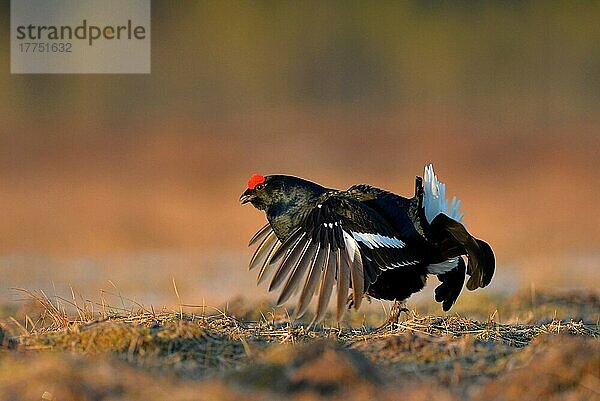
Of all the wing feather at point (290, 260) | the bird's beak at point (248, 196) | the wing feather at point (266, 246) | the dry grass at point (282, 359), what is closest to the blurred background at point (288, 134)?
the wing feather at point (266, 246)

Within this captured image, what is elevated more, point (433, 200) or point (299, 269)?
point (433, 200)

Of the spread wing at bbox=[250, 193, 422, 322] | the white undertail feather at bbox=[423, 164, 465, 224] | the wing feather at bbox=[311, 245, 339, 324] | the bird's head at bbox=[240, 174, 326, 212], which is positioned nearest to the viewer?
the wing feather at bbox=[311, 245, 339, 324]

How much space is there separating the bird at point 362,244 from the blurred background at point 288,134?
311 centimetres

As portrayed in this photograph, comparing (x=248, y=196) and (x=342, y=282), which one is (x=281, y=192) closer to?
(x=248, y=196)

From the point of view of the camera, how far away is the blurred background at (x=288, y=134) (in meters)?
15.6

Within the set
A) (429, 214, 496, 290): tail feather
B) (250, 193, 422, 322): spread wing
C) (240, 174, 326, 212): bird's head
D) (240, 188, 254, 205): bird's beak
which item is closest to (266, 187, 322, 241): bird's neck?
(240, 174, 326, 212): bird's head

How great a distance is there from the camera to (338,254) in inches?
304

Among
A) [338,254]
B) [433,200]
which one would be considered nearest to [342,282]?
[338,254]

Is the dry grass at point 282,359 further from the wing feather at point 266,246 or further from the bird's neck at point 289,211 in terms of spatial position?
the wing feather at point 266,246

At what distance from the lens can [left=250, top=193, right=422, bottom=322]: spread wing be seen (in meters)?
7.48

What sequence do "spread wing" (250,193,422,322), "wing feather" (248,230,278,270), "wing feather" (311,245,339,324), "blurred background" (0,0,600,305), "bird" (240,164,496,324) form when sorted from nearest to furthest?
1. "wing feather" (311,245,339,324)
2. "spread wing" (250,193,422,322)
3. "bird" (240,164,496,324)
4. "wing feather" (248,230,278,270)
5. "blurred background" (0,0,600,305)

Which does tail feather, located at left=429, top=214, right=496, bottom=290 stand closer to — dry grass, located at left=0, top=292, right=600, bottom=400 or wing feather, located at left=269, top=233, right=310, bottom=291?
dry grass, located at left=0, top=292, right=600, bottom=400

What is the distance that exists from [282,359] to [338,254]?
1.74 meters

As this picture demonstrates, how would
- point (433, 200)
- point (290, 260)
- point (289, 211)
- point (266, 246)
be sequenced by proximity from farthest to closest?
point (266, 246)
point (289, 211)
point (433, 200)
point (290, 260)
